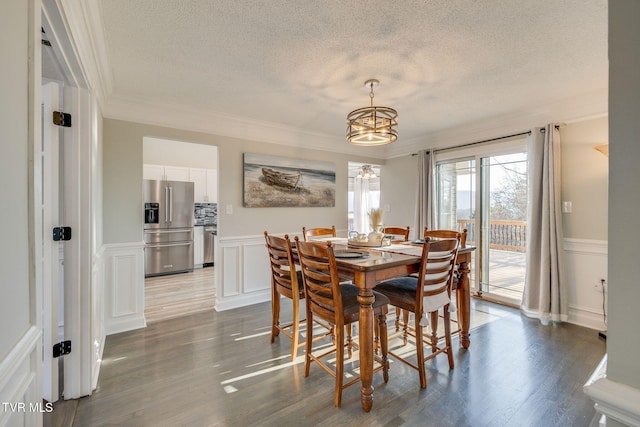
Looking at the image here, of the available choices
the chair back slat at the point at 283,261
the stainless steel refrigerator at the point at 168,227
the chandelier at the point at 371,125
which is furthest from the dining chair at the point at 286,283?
the stainless steel refrigerator at the point at 168,227

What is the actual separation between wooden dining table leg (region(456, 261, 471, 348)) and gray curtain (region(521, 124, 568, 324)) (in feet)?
4.09

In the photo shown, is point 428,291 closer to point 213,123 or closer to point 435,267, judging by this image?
point 435,267

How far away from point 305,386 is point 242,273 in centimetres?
200

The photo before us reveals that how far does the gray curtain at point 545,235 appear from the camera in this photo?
3104 millimetres

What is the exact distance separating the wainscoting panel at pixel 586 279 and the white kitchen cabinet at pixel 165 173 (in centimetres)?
617

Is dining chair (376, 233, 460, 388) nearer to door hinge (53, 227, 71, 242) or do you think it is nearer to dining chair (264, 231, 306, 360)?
dining chair (264, 231, 306, 360)

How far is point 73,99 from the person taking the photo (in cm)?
185

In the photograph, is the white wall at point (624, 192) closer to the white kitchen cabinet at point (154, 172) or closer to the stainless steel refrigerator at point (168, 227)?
the stainless steel refrigerator at point (168, 227)

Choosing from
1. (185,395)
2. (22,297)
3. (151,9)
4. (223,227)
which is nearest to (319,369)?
(185,395)

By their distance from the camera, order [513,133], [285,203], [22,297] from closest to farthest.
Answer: [22,297]
[513,133]
[285,203]

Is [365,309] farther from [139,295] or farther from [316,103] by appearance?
[139,295]

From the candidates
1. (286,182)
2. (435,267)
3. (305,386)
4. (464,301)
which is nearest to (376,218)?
(435,267)

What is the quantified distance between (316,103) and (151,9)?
1739 mm

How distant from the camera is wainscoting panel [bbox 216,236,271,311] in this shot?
3.61 meters
